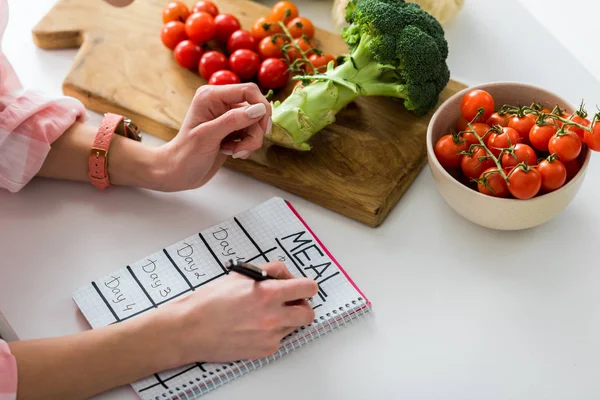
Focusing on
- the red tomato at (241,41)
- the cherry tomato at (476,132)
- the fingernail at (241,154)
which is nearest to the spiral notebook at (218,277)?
the fingernail at (241,154)

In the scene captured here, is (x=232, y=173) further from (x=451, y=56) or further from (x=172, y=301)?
(x=451, y=56)

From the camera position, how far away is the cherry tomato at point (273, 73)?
60.6 inches

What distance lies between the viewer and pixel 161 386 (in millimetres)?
1116

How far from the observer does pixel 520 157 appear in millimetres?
1230

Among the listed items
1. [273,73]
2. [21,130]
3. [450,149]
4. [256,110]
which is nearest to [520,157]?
[450,149]

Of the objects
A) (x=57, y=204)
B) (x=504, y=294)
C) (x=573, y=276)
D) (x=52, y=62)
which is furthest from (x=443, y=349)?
(x=52, y=62)

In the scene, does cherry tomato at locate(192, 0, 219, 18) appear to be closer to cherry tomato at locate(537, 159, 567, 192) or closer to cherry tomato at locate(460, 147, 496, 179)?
cherry tomato at locate(460, 147, 496, 179)

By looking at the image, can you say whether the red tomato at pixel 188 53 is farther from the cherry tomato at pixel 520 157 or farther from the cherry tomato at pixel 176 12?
the cherry tomato at pixel 520 157

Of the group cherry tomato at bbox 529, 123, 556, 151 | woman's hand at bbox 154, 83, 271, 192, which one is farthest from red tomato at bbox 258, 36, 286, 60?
cherry tomato at bbox 529, 123, 556, 151

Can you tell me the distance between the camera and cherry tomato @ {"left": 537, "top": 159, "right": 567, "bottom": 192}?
1.21 metres

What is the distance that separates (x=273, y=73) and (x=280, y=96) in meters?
0.06

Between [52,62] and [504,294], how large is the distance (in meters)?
1.13

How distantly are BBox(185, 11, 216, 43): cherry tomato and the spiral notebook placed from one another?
0.46 meters

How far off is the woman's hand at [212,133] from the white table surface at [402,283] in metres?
0.07
